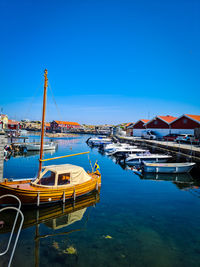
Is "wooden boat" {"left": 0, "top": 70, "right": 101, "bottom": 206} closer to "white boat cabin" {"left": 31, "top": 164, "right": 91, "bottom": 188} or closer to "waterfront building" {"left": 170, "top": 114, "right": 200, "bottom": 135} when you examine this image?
"white boat cabin" {"left": 31, "top": 164, "right": 91, "bottom": 188}

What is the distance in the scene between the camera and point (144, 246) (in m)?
8.40

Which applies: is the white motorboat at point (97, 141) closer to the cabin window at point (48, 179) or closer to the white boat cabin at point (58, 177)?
the white boat cabin at point (58, 177)

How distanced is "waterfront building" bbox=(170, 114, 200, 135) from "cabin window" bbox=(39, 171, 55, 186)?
136 feet

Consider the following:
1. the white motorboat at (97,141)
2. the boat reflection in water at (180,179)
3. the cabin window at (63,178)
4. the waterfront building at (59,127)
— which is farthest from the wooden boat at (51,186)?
the waterfront building at (59,127)

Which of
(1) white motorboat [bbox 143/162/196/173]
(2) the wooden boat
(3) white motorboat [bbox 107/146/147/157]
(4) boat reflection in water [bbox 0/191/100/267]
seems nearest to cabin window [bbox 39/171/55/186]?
(2) the wooden boat

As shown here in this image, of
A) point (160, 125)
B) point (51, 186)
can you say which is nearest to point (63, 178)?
point (51, 186)

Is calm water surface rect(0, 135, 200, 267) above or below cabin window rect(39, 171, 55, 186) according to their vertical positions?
below

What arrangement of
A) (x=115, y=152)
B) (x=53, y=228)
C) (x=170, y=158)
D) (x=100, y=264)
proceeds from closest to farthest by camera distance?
(x=100, y=264)
(x=53, y=228)
(x=170, y=158)
(x=115, y=152)

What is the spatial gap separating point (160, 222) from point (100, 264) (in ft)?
16.8

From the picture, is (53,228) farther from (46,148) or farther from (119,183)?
(46,148)

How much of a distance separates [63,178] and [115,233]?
5.64 meters

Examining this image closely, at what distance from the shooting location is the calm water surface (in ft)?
24.7

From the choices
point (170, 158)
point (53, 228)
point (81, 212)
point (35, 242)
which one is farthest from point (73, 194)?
point (170, 158)

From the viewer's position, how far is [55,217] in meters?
11.2
